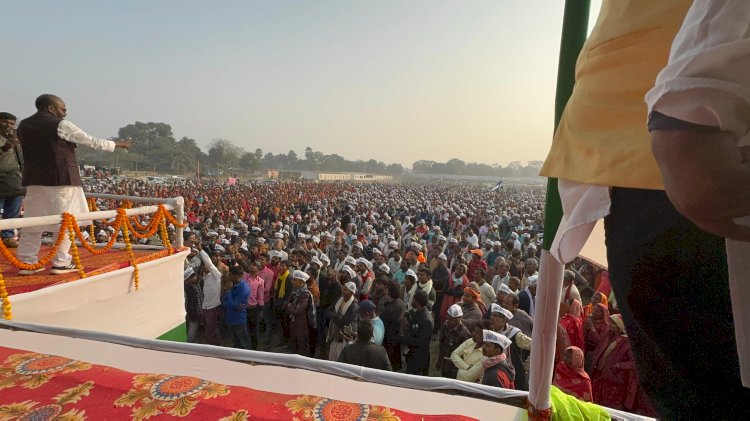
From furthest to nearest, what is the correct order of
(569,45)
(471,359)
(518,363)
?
(518,363) → (471,359) → (569,45)

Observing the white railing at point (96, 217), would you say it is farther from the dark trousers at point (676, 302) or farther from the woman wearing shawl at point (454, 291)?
the woman wearing shawl at point (454, 291)

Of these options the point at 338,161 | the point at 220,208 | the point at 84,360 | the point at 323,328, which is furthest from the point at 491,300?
the point at 338,161

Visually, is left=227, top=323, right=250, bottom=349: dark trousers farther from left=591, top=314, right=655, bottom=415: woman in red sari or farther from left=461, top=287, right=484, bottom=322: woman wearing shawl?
left=591, top=314, right=655, bottom=415: woman in red sari

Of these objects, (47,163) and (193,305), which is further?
(193,305)

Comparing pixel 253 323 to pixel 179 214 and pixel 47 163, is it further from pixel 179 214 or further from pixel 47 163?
pixel 47 163

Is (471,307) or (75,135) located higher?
(75,135)

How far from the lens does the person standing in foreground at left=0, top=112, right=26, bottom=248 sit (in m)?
4.44

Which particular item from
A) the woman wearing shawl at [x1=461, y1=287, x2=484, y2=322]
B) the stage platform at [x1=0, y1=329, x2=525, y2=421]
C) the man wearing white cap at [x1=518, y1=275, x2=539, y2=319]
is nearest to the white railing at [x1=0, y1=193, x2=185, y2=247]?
the stage platform at [x1=0, y1=329, x2=525, y2=421]

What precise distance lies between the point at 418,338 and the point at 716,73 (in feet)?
17.0

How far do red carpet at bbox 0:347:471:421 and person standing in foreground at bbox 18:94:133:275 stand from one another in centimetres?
221

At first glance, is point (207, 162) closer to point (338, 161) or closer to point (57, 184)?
point (338, 161)

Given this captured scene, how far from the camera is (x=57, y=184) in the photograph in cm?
353

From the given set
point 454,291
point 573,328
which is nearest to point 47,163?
point 573,328

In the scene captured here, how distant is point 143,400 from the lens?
1.57 m
